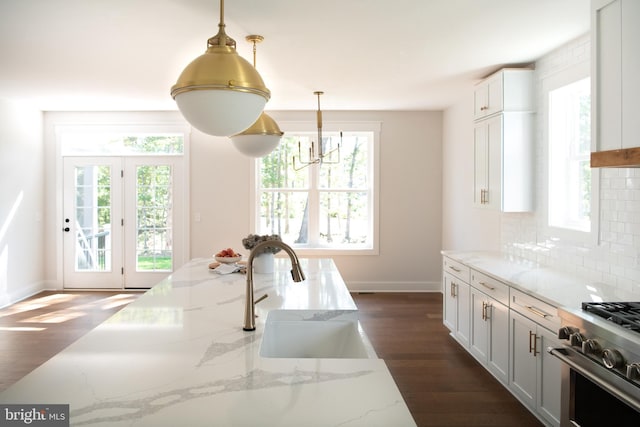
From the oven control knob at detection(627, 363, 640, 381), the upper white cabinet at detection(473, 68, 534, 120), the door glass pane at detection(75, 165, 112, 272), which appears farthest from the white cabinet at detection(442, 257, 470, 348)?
the door glass pane at detection(75, 165, 112, 272)

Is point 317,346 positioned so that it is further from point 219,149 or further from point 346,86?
point 219,149

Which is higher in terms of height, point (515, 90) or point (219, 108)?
point (515, 90)

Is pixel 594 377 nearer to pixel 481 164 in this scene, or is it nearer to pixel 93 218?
pixel 481 164

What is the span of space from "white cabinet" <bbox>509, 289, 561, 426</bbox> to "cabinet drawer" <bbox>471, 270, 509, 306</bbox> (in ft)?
0.46

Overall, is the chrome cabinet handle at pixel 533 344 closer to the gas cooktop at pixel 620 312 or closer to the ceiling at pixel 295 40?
the gas cooktop at pixel 620 312

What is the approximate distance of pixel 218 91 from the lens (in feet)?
5.36

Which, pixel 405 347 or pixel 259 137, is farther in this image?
pixel 405 347

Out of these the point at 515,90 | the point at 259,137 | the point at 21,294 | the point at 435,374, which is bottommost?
the point at 435,374

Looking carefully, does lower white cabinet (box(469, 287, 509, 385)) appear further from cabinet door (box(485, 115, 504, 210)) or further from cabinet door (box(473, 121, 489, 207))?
cabinet door (box(473, 121, 489, 207))

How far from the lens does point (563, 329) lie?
232cm

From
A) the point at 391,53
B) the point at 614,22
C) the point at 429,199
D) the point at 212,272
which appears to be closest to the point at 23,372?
the point at 212,272

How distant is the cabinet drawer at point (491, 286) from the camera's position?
332 cm

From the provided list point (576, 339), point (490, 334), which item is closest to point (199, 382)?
point (576, 339)

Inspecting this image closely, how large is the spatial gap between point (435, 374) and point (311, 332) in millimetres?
1886
